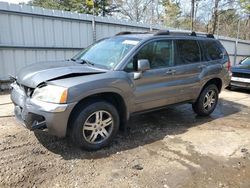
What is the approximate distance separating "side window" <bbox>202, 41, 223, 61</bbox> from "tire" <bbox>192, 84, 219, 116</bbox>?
0.66m

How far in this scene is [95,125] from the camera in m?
3.87

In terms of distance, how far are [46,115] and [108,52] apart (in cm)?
170

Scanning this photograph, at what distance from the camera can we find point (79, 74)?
3.73 m

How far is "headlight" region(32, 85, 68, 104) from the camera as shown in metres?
3.37

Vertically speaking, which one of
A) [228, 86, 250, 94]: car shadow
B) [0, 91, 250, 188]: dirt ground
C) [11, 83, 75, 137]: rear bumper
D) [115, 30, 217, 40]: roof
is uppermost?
[115, 30, 217, 40]: roof

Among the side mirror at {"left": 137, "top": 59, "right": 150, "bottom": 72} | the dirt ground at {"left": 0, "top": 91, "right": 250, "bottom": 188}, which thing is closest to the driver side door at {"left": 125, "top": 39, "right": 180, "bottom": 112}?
the side mirror at {"left": 137, "top": 59, "right": 150, "bottom": 72}

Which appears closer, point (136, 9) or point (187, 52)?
point (187, 52)

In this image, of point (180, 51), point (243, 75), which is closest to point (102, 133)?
point (180, 51)

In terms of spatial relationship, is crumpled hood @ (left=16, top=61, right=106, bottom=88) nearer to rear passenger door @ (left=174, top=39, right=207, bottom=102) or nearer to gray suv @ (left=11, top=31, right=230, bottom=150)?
gray suv @ (left=11, top=31, right=230, bottom=150)

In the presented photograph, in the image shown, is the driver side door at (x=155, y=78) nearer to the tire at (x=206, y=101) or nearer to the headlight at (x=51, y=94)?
the tire at (x=206, y=101)

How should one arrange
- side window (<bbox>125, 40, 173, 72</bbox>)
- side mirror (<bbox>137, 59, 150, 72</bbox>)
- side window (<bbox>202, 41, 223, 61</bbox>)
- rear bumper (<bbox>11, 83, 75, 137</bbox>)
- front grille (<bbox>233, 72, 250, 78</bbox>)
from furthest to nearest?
front grille (<bbox>233, 72, 250, 78</bbox>) → side window (<bbox>202, 41, 223, 61</bbox>) → side window (<bbox>125, 40, 173, 72</bbox>) → side mirror (<bbox>137, 59, 150, 72</bbox>) → rear bumper (<bbox>11, 83, 75, 137</bbox>)

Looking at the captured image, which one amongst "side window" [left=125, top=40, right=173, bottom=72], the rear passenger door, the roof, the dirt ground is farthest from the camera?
the rear passenger door

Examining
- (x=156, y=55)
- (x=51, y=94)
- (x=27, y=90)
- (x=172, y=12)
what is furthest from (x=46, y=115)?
(x=172, y=12)

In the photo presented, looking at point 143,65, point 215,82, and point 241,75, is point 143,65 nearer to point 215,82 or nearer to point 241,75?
point 215,82
